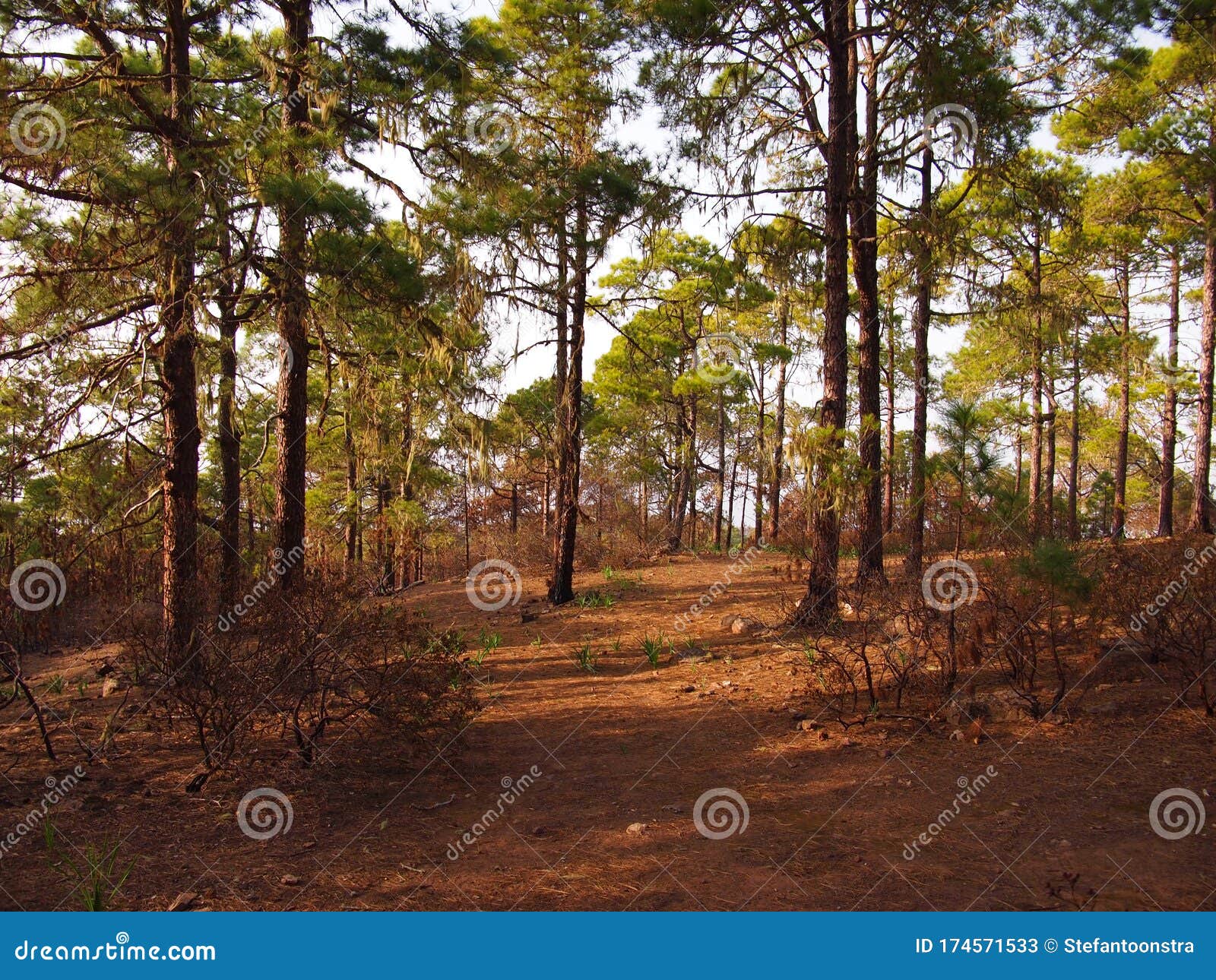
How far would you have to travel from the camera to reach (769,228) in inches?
387

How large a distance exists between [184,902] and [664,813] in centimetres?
273

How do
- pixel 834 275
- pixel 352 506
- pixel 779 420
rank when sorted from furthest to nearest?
pixel 779 420
pixel 352 506
pixel 834 275

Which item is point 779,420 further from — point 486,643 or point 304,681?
point 304,681

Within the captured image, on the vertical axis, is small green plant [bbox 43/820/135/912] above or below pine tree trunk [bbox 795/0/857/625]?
below

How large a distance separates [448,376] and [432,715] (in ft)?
13.2

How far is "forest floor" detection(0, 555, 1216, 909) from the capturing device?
149 inches

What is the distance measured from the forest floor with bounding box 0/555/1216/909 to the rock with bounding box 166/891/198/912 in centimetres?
2

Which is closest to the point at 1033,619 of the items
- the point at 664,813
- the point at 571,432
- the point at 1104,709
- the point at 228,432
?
the point at 1104,709

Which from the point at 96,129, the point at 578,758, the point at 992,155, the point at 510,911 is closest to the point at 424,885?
the point at 510,911

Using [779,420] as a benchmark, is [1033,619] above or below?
below

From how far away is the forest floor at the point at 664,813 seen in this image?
12.5 feet

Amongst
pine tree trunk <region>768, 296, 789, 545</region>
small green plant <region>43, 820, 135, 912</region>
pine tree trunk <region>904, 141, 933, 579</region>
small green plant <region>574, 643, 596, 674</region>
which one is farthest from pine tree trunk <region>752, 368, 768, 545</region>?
small green plant <region>43, 820, 135, 912</region>

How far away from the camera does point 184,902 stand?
3619mm

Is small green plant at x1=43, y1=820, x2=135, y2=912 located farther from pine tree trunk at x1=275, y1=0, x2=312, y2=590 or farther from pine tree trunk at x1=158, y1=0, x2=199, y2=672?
pine tree trunk at x1=275, y1=0, x2=312, y2=590
